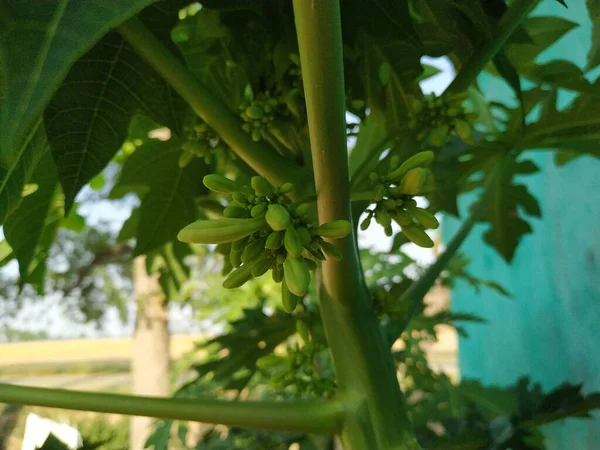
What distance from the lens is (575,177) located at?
78 centimetres

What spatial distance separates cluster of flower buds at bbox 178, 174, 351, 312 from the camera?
231mm

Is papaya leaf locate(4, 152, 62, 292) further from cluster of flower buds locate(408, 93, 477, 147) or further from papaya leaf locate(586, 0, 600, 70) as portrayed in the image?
papaya leaf locate(586, 0, 600, 70)

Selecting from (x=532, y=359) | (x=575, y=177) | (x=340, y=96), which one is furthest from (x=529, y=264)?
(x=340, y=96)

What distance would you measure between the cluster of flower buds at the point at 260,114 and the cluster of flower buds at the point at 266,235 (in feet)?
0.29

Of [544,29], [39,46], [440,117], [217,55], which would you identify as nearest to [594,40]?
[544,29]

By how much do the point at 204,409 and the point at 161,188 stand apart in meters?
0.23

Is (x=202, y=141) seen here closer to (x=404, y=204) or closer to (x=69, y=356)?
(x=404, y=204)

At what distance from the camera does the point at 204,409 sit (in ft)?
0.94

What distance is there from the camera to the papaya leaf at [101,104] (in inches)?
11.6

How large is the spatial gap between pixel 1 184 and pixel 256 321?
1.12 ft

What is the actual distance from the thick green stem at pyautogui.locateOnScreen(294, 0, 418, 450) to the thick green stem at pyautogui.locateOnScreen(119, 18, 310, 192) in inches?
2.6

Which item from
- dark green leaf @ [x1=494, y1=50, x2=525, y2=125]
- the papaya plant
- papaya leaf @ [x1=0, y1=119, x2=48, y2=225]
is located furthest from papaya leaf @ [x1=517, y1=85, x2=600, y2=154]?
papaya leaf @ [x1=0, y1=119, x2=48, y2=225]

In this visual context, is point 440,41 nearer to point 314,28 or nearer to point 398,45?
point 398,45

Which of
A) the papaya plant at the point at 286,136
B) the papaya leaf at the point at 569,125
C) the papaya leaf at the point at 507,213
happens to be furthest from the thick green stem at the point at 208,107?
the papaya leaf at the point at 507,213
